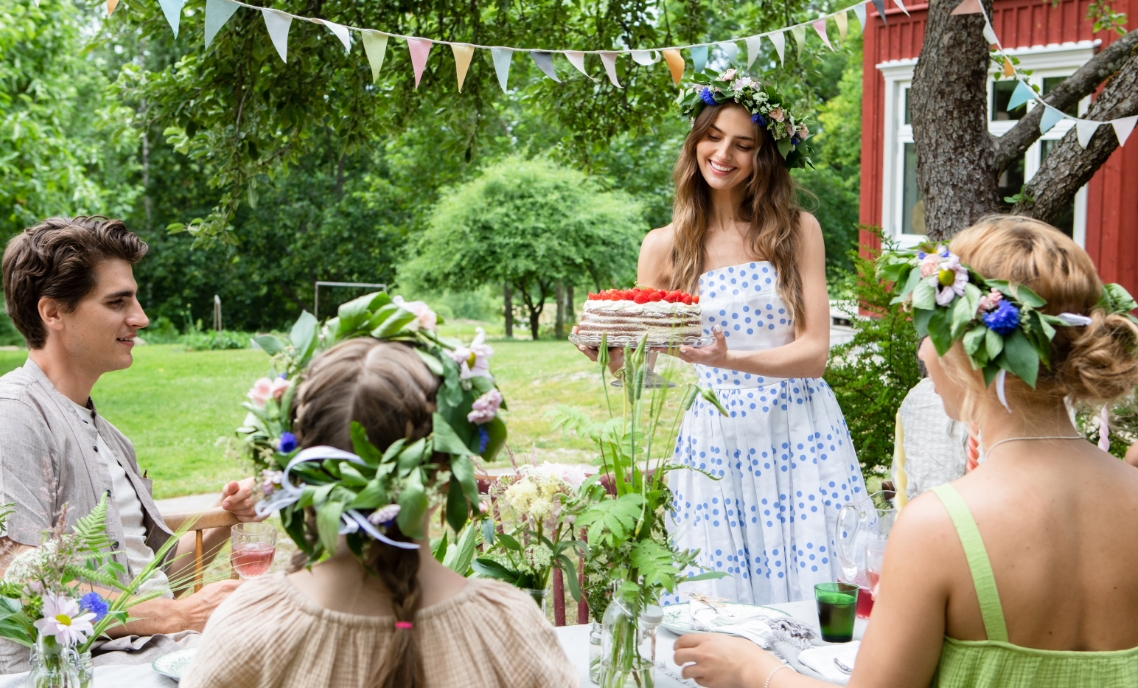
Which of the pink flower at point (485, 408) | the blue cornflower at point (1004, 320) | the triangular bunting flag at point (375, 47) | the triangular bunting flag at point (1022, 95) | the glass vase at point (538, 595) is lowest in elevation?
the glass vase at point (538, 595)

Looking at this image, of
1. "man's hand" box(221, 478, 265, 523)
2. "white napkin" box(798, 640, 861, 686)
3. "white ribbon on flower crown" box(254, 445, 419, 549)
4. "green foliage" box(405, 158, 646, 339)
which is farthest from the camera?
"green foliage" box(405, 158, 646, 339)

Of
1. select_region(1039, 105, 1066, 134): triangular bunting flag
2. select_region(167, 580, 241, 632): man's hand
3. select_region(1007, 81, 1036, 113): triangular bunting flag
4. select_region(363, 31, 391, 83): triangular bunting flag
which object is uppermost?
select_region(363, 31, 391, 83): triangular bunting flag

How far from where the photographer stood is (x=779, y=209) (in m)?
3.12

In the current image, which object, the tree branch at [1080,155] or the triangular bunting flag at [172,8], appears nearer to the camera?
the triangular bunting flag at [172,8]

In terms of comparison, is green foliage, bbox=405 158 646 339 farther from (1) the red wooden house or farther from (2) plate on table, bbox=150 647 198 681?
(2) plate on table, bbox=150 647 198 681

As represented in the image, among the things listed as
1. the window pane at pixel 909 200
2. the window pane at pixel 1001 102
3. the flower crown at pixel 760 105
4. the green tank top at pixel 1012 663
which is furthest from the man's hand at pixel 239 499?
the window pane at pixel 909 200

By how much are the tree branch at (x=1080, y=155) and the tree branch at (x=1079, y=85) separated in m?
0.11

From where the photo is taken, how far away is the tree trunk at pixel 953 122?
4.47 metres

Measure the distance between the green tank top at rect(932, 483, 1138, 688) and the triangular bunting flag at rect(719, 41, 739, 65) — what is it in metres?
3.06

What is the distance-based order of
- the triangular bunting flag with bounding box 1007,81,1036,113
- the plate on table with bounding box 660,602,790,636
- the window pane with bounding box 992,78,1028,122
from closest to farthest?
the plate on table with bounding box 660,602,790,636 < the triangular bunting flag with bounding box 1007,81,1036,113 < the window pane with bounding box 992,78,1028,122

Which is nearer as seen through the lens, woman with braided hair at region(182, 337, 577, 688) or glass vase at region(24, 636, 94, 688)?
woman with braided hair at region(182, 337, 577, 688)

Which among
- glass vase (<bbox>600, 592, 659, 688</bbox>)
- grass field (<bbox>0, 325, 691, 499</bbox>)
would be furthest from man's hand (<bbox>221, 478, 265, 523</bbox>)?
grass field (<bbox>0, 325, 691, 499</bbox>)

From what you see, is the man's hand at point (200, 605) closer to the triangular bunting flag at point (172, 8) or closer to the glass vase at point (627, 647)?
the glass vase at point (627, 647)

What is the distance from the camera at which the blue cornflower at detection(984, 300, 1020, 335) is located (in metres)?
1.44
